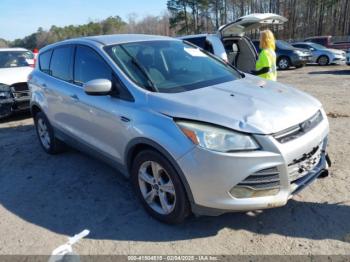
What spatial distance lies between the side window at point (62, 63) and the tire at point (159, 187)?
1.80m

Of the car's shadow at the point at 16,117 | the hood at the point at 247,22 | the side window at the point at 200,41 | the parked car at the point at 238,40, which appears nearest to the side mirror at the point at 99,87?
the parked car at the point at 238,40

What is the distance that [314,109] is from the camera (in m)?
3.41

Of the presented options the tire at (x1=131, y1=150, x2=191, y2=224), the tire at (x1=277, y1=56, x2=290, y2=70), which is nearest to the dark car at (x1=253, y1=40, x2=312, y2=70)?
the tire at (x1=277, y1=56, x2=290, y2=70)

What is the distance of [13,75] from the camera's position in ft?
27.7

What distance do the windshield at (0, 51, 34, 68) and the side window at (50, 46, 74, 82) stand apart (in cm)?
491

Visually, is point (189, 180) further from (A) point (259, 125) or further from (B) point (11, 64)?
(B) point (11, 64)

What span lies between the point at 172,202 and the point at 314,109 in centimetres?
164

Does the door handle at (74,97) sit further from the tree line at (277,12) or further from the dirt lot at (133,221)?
the tree line at (277,12)

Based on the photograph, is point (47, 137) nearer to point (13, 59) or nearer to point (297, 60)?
point (13, 59)

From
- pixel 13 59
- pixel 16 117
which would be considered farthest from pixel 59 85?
pixel 13 59

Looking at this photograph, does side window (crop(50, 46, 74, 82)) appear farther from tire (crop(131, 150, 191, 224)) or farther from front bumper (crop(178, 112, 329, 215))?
front bumper (crop(178, 112, 329, 215))

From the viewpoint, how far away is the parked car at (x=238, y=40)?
6883mm

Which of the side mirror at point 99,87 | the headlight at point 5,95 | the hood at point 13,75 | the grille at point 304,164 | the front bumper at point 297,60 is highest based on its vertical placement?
the side mirror at point 99,87

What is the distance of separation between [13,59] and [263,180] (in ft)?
28.9
